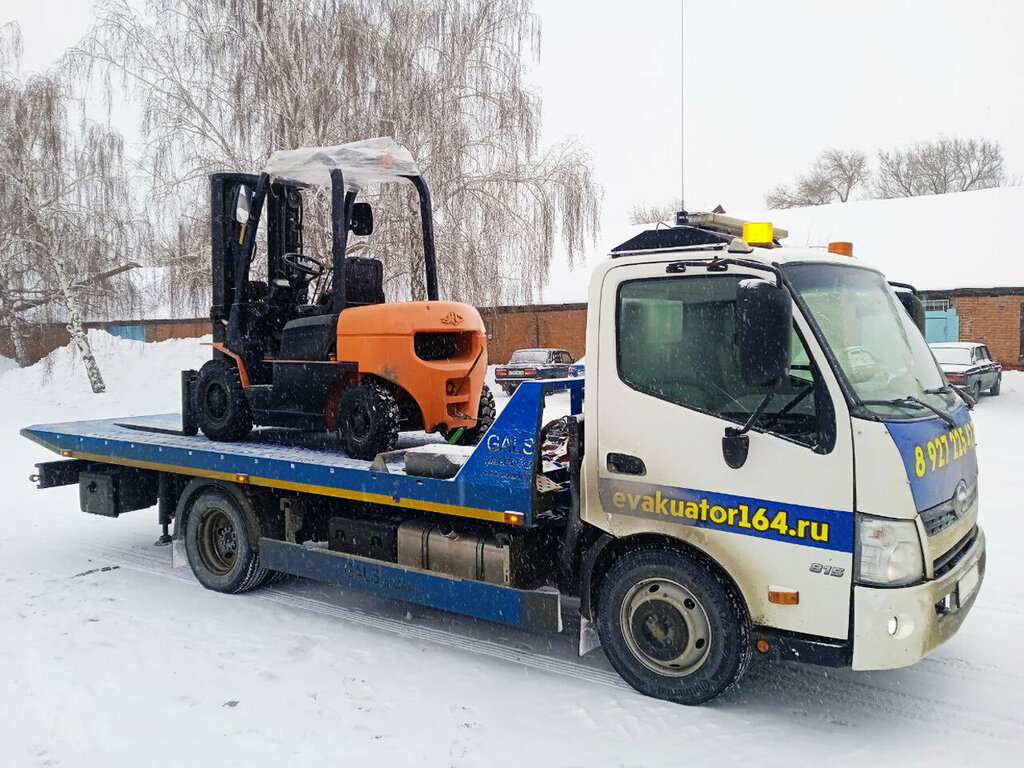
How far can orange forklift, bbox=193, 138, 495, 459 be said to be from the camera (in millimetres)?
6258

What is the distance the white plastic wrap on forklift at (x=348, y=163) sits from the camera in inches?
260

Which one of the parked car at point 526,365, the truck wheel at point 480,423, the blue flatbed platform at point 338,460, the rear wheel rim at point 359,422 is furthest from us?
the parked car at point 526,365

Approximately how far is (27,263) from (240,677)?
25.6 m

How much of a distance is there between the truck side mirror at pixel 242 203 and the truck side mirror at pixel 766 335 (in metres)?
5.02

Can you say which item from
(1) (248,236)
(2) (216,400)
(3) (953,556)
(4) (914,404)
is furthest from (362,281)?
(3) (953,556)

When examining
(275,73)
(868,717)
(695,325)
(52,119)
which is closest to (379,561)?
(695,325)

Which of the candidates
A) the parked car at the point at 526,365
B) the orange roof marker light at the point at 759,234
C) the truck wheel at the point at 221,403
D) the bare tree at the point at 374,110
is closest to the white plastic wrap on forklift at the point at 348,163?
the truck wheel at the point at 221,403

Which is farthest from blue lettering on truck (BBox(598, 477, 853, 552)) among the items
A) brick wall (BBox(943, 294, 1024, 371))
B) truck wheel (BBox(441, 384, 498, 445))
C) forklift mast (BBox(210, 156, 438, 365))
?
brick wall (BBox(943, 294, 1024, 371))

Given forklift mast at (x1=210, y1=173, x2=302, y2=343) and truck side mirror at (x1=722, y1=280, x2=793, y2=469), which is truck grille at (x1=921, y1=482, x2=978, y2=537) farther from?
forklift mast at (x1=210, y1=173, x2=302, y2=343)

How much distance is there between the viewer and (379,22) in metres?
19.5

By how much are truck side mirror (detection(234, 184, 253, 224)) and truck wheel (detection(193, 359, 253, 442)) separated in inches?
50.0

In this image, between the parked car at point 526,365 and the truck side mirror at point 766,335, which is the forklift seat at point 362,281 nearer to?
the truck side mirror at point 766,335

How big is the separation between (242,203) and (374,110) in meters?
12.5

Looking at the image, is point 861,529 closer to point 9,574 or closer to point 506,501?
point 506,501
